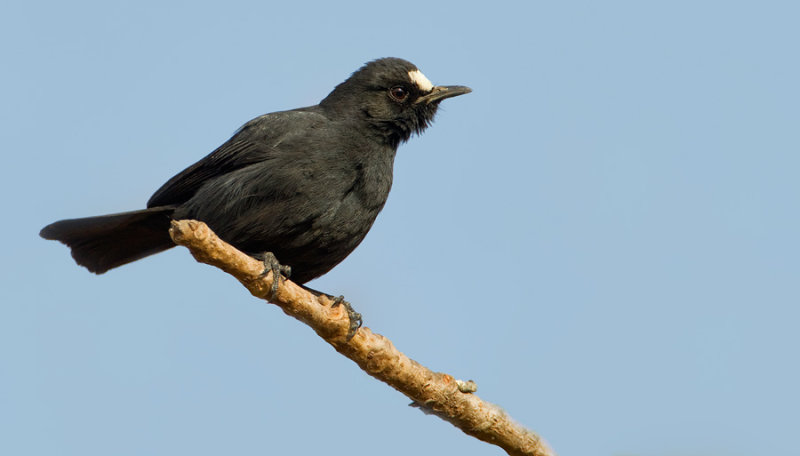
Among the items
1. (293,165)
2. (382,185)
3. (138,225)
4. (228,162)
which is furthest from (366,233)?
(138,225)

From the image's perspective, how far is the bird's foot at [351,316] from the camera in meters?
5.60

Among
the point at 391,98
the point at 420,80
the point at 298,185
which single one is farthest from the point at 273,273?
the point at 420,80

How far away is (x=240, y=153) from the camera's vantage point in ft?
22.8

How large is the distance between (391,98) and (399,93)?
93mm

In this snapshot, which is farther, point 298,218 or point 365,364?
point 298,218

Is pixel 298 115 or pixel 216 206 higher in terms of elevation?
pixel 298 115

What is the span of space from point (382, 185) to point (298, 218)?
0.82 m

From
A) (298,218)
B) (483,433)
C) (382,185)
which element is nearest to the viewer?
(483,433)

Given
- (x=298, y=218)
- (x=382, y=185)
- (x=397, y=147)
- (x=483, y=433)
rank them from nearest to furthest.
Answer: (x=483, y=433) < (x=298, y=218) < (x=382, y=185) < (x=397, y=147)

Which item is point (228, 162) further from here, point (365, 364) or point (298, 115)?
point (365, 364)

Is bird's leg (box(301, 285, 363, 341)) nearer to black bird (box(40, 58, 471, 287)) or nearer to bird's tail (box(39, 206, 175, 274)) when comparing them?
black bird (box(40, 58, 471, 287))

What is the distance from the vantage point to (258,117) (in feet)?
23.7

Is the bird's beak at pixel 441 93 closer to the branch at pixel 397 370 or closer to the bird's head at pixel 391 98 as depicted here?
the bird's head at pixel 391 98

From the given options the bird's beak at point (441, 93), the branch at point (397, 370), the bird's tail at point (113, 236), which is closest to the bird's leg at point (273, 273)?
the branch at point (397, 370)
